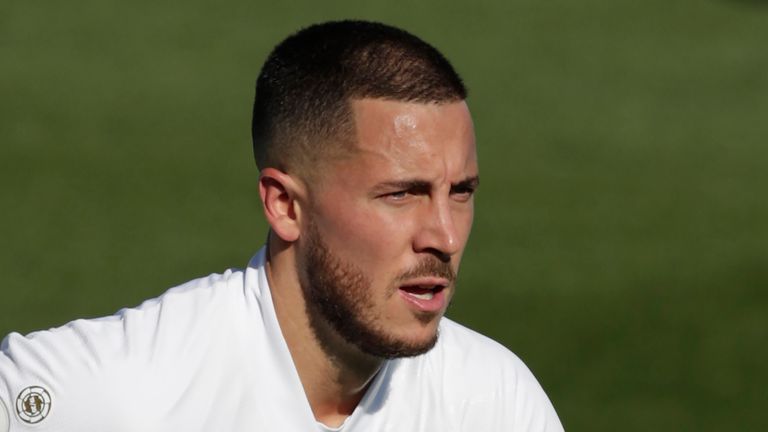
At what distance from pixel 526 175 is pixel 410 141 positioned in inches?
280

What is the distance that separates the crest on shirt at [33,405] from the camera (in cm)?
470

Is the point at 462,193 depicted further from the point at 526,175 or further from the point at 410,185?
the point at 526,175

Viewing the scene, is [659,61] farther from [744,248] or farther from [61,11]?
[61,11]

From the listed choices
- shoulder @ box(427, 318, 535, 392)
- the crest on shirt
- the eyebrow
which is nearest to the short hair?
the eyebrow

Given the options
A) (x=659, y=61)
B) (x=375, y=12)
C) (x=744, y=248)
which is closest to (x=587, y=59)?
(x=659, y=61)

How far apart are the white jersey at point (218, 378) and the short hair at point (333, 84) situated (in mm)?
461

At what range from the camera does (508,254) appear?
10.9 metres

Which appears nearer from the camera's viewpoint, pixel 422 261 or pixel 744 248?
pixel 422 261

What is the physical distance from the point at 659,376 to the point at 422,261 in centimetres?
517

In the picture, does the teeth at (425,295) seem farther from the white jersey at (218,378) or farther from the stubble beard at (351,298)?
the white jersey at (218,378)

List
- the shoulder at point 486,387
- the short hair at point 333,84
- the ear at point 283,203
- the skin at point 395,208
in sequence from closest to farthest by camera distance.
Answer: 1. the skin at point 395,208
2. the short hair at point 333,84
3. the ear at point 283,203
4. the shoulder at point 486,387

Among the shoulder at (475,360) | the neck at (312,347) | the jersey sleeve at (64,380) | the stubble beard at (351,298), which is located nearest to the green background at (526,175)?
the shoulder at (475,360)

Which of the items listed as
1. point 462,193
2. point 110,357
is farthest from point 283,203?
point 110,357

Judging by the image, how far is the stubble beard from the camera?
4.86m
